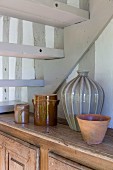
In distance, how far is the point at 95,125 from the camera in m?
0.65

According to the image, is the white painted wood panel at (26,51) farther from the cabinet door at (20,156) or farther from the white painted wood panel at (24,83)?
the cabinet door at (20,156)

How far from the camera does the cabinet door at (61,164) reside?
0.66 meters

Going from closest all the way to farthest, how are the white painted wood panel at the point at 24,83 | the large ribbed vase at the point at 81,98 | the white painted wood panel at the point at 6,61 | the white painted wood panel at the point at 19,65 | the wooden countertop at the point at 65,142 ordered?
the wooden countertop at the point at 65,142
the large ribbed vase at the point at 81,98
the white painted wood panel at the point at 24,83
the white painted wood panel at the point at 19,65
the white painted wood panel at the point at 6,61

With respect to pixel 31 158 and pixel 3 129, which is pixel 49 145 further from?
pixel 3 129

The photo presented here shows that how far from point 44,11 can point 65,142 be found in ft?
1.86

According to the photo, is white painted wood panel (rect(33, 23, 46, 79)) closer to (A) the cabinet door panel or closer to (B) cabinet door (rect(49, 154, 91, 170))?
(A) the cabinet door panel

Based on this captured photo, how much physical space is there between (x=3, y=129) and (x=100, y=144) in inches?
21.6

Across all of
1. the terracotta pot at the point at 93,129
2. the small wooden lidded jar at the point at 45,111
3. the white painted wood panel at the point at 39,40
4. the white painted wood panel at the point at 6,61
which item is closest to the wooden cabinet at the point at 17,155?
the small wooden lidded jar at the point at 45,111

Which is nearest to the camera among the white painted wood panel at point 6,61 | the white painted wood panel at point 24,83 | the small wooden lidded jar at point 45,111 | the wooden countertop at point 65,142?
the wooden countertop at point 65,142

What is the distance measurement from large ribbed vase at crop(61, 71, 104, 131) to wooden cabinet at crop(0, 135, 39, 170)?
0.65 feet

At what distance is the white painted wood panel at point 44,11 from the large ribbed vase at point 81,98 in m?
0.31

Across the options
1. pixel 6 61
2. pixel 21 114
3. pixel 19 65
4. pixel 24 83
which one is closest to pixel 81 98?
pixel 21 114

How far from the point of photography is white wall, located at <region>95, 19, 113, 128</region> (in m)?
0.95

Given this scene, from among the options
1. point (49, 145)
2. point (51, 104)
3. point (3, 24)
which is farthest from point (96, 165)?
point (3, 24)
